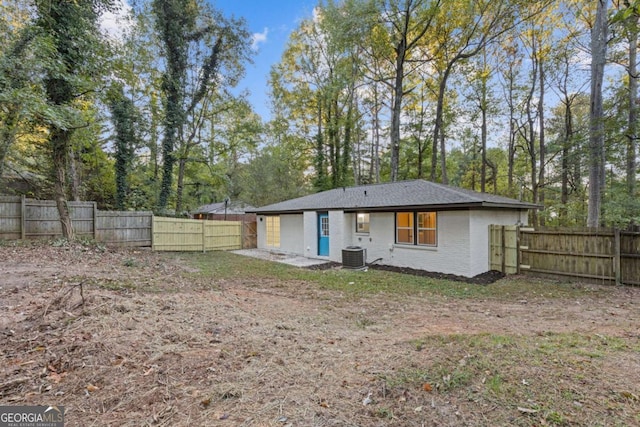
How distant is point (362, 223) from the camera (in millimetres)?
11398

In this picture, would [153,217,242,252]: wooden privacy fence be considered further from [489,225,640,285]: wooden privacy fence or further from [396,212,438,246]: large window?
[489,225,640,285]: wooden privacy fence

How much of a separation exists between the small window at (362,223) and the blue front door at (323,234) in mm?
1466

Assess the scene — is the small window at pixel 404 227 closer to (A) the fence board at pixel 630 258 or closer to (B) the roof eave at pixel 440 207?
(B) the roof eave at pixel 440 207

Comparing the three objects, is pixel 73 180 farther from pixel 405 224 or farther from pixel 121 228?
pixel 405 224

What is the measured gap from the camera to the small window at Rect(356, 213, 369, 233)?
11.2 meters

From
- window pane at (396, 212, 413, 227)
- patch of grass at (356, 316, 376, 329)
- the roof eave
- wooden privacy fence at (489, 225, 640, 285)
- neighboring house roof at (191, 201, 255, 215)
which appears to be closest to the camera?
patch of grass at (356, 316, 376, 329)

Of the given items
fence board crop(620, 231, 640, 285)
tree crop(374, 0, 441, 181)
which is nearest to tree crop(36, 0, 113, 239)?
tree crop(374, 0, 441, 181)

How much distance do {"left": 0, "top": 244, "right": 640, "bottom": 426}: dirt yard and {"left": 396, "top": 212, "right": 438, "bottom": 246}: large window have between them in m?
4.20

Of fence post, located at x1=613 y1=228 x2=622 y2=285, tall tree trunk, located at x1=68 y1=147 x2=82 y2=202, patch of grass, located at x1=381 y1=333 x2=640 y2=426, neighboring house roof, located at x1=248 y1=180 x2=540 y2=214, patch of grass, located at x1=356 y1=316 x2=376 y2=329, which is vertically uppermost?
tall tree trunk, located at x1=68 y1=147 x2=82 y2=202

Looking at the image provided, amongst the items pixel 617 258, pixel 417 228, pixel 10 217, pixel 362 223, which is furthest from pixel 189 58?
pixel 617 258

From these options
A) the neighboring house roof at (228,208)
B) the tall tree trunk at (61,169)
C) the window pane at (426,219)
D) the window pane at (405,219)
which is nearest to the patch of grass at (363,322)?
the window pane at (426,219)

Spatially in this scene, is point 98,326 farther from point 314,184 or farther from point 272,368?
point 314,184

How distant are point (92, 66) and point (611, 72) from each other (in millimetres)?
21733

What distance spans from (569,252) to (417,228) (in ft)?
13.3
